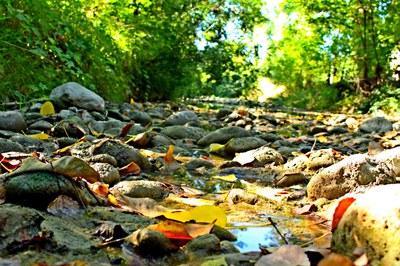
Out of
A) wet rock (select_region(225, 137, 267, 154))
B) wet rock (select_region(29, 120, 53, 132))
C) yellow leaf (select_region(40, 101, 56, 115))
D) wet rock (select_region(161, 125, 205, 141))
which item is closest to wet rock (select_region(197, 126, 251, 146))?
wet rock (select_region(161, 125, 205, 141))

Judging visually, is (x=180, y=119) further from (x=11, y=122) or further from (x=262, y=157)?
(x=262, y=157)

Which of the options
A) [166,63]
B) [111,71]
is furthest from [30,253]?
[166,63]

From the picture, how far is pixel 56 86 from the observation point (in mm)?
6109

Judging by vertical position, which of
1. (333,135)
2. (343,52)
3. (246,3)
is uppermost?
(246,3)

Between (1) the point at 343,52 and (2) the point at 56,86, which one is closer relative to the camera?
(2) the point at 56,86

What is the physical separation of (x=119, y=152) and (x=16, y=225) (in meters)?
1.51

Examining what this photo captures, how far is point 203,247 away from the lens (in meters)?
1.36

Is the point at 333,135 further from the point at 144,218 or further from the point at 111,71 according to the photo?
the point at 144,218

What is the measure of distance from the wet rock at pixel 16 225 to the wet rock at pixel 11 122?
259cm

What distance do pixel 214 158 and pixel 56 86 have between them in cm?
333

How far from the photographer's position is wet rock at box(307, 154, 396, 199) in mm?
2180

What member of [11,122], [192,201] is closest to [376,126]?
[11,122]

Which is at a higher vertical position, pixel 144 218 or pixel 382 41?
pixel 382 41

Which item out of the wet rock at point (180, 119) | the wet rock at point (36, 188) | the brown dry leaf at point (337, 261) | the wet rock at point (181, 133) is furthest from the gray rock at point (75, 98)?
the brown dry leaf at point (337, 261)
